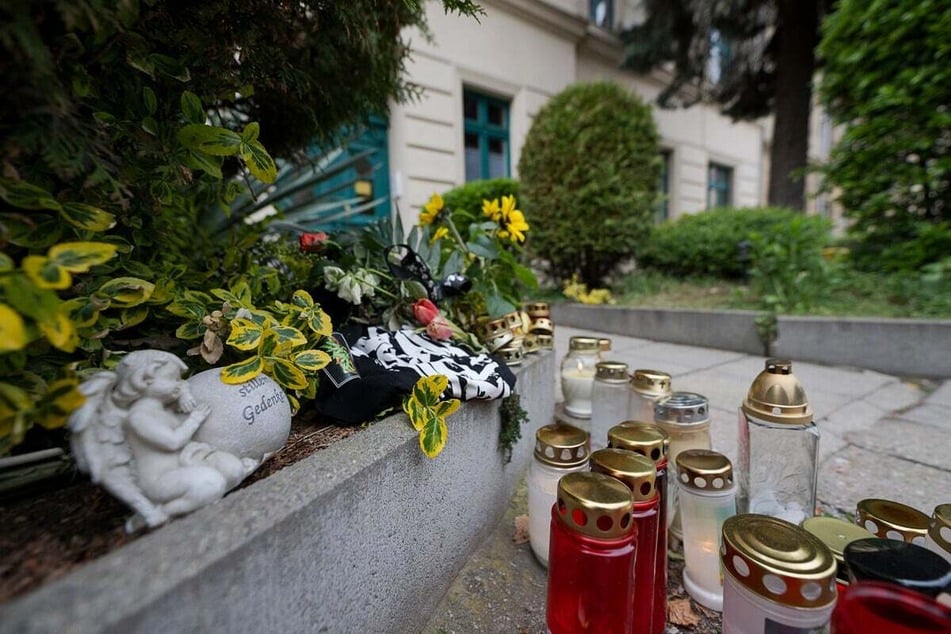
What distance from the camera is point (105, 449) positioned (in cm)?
57

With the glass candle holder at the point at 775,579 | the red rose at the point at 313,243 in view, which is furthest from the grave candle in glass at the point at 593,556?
the red rose at the point at 313,243

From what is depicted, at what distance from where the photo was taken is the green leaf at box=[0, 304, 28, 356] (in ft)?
1.44

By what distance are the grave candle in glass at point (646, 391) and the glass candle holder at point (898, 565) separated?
63cm

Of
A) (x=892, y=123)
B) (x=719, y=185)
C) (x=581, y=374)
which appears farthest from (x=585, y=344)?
(x=719, y=185)

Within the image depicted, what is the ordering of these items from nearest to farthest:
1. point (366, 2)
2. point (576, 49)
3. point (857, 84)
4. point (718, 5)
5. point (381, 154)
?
point (366, 2) < point (857, 84) < point (381, 154) < point (718, 5) < point (576, 49)

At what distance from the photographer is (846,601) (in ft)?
1.69

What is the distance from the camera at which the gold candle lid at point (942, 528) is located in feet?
2.18

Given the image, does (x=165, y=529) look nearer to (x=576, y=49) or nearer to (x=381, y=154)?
(x=381, y=154)

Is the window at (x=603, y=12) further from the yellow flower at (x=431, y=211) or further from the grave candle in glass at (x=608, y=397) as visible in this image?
the grave candle in glass at (x=608, y=397)

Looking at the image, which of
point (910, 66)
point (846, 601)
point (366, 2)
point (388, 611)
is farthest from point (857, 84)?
point (388, 611)

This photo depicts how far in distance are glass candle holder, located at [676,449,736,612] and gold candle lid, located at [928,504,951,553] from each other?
280 millimetres

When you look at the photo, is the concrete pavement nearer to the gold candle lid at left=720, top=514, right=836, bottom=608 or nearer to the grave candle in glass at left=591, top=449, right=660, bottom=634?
the grave candle in glass at left=591, top=449, right=660, bottom=634

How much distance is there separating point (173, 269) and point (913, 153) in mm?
4830

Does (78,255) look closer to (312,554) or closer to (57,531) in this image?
(57,531)
